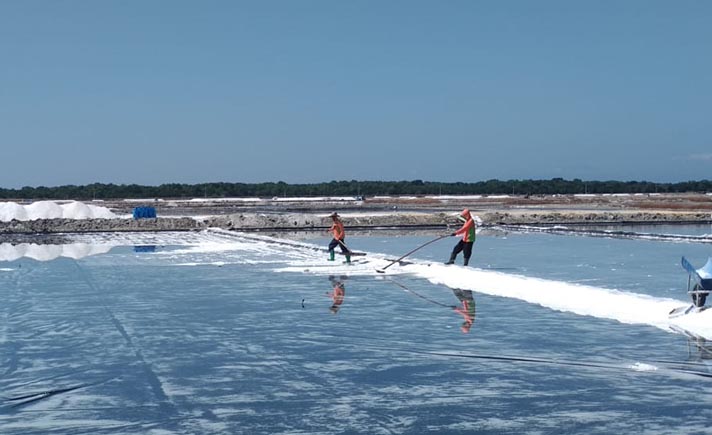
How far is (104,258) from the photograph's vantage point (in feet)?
77.9

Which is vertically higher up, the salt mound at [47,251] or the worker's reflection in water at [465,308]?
the worker's reflection in water at [465,308]

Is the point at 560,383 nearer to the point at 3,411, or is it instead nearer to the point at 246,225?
the point at 3,411

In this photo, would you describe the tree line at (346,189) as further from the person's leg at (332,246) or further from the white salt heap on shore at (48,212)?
the person's leg at (332,246)

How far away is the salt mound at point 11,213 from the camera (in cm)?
4460

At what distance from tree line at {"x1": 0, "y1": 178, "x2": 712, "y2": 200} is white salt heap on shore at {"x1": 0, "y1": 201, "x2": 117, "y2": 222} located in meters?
70.6

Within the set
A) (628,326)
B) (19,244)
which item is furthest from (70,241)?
(628,326)

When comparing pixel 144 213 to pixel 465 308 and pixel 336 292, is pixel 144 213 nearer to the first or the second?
pixel 336 292

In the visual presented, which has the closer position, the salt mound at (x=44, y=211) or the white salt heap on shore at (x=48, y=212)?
the white salt heap on shore at (x=48, y=212)

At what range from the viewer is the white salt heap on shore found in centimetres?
4562

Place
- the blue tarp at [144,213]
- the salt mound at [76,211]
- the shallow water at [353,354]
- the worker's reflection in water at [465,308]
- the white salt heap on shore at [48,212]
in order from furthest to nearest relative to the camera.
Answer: the blue tarp at [144,213] < the salt mound at [76,211] < the white salt heap on shore at [48,212] < the worker's reflection in water at [465,308] < the shallow water at [353,354]

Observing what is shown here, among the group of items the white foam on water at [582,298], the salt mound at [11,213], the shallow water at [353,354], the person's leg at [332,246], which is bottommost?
the shallow water at [353,354]

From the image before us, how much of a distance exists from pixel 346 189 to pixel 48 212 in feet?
283

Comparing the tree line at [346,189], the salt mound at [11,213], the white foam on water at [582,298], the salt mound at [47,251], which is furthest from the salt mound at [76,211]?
the tree line at [346,189]

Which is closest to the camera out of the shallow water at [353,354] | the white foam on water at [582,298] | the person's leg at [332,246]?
the shallow water at [353,354]
